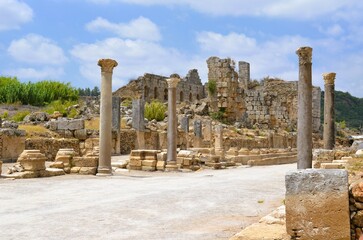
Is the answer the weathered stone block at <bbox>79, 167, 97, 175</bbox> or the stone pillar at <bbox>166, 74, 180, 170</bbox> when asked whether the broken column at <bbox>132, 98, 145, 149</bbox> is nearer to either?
the stone pillar at <bbox>166, 74, 180, 170</bbox>

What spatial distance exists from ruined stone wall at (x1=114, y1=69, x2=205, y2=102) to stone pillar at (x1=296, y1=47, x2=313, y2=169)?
38.7 metres

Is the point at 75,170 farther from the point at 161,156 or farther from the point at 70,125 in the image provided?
the point at 70,125

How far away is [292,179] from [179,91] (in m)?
54.3

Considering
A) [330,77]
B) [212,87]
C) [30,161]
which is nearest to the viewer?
[30,161]

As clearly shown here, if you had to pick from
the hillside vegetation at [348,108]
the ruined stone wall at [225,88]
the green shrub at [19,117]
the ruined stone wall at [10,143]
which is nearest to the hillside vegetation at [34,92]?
the green shrub at [19,117]

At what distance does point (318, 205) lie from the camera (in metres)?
5.44

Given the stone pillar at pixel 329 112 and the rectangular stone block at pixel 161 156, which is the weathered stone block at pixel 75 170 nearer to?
the rectangular stone block at pixel 161 156

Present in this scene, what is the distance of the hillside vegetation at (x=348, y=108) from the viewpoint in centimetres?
7462

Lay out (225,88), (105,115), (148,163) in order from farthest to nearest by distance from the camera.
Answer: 1. (225,88)
2. (148,163)
3. (105,115)

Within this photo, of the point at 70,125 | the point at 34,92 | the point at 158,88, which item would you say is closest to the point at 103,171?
the point at 70,125

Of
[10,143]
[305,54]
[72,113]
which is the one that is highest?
[305,54]

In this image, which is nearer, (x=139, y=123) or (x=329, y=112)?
(x=329, y=112)

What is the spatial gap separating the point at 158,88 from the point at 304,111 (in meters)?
43.4

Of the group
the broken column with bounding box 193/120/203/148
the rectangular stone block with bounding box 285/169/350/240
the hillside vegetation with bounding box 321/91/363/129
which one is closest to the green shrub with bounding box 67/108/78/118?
the broken column with bounding box 193/120/203/148
